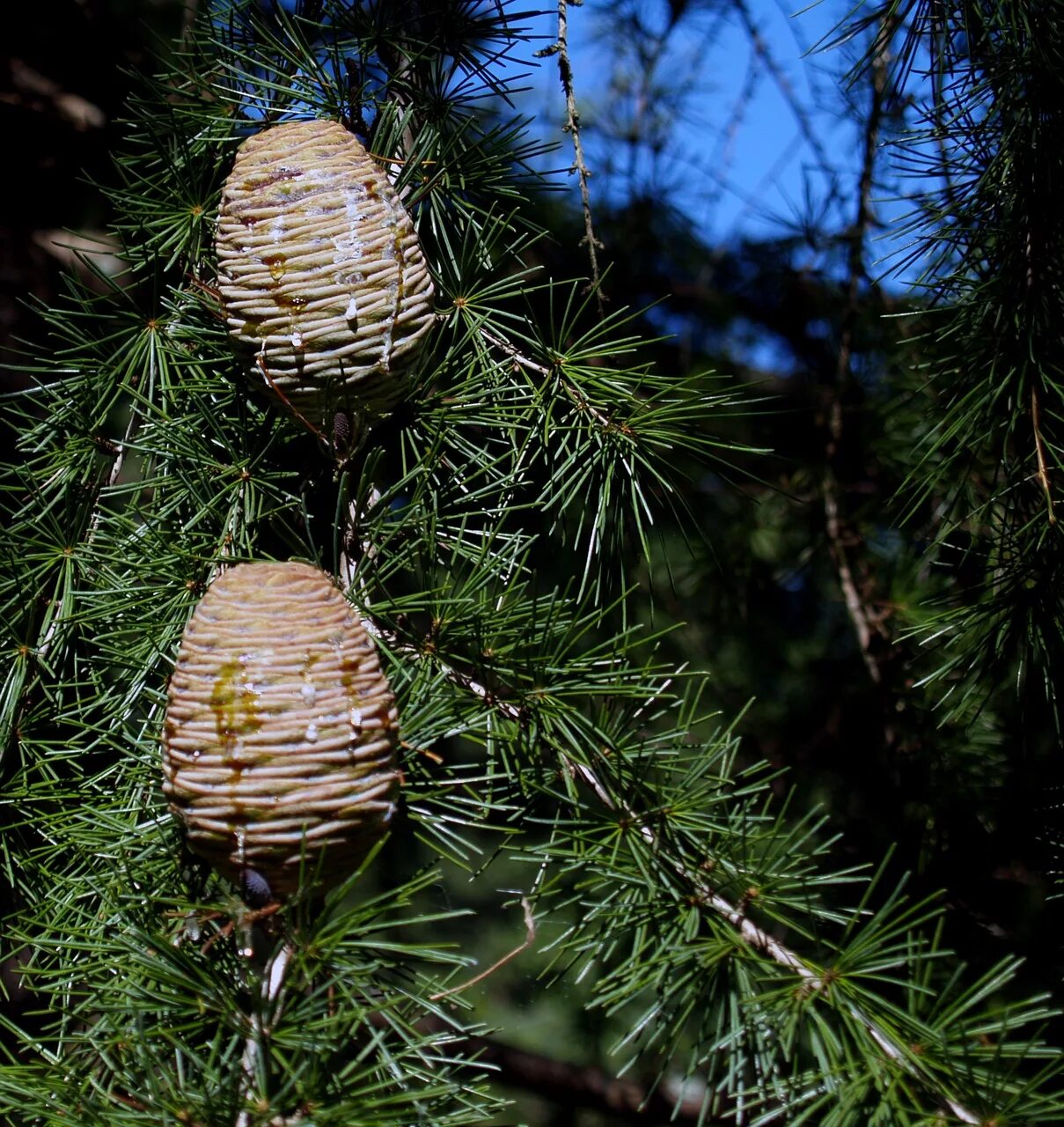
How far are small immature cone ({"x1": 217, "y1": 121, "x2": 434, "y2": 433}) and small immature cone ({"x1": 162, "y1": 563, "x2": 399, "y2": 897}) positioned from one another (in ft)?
0.40

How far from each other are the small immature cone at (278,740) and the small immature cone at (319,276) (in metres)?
0.12

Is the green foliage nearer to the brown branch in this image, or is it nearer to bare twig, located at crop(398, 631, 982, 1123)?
bare twig, located at crop(398, 631, 982, 1123)

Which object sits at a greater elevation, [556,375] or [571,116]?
[571,116]

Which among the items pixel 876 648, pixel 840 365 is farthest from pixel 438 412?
pixel 840 365

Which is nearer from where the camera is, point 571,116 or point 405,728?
point 405,728

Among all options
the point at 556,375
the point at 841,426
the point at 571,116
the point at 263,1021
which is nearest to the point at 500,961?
the point at 263,1021

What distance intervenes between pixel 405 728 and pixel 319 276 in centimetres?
22

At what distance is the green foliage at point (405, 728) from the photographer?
449 mm

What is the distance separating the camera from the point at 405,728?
0.51 metres

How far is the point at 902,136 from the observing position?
2.40ft

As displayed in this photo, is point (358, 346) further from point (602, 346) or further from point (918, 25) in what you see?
point (918, 25)

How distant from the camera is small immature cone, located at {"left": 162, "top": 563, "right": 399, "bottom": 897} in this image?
44 centimetres

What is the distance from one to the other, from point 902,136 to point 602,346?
0.93 ft

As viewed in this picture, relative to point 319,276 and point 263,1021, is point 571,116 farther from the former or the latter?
point 263,1021
